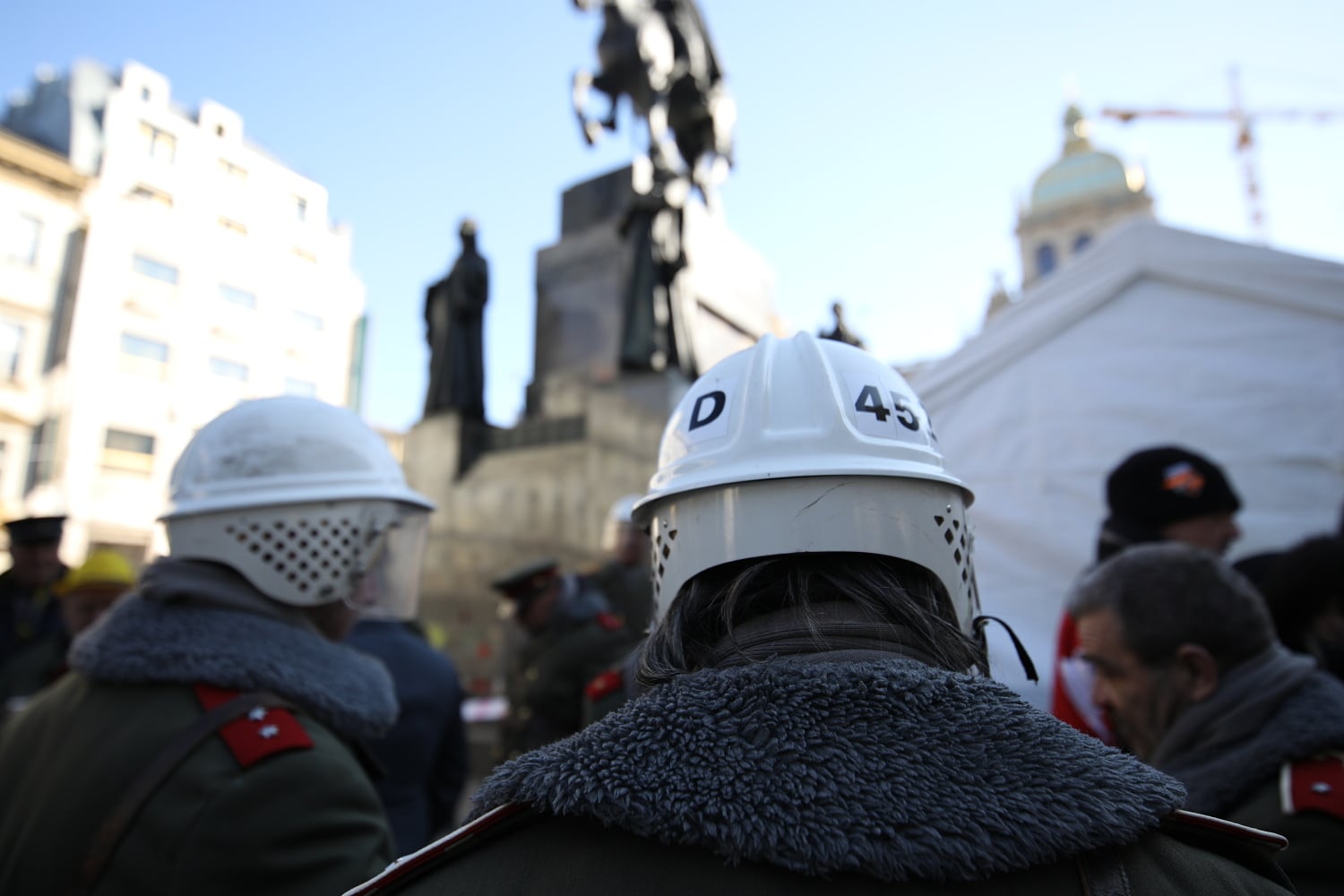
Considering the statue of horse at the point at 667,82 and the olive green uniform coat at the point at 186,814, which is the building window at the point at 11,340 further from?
the statue of horse at the point at 667,82

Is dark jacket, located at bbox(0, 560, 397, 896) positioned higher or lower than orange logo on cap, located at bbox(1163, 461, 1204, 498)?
lower

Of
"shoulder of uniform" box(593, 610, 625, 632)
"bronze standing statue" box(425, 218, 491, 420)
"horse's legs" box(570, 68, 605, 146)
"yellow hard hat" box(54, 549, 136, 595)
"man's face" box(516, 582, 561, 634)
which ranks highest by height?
"horse's legs" box(570, 68, 605, 146)

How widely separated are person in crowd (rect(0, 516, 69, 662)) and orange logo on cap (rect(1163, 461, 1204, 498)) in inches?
225

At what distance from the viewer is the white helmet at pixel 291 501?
211 centimetres

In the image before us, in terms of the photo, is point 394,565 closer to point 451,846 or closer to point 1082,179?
point 451,846

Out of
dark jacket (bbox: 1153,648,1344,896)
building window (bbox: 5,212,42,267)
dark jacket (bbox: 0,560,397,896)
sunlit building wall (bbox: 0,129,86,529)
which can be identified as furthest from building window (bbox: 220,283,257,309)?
dark jacket (bbox: 1153,648,1344,896)

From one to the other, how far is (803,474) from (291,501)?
141 centimetres

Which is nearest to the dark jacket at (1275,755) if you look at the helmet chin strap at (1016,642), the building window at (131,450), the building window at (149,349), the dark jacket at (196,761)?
the helmet chin strap at (1016,642)

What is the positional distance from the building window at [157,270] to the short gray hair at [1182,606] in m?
3.46

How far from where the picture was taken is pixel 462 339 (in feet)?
39.0

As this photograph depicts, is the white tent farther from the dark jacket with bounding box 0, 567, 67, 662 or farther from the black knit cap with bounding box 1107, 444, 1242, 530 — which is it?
the dark jacket with bounding box 0, 567, 67, 662

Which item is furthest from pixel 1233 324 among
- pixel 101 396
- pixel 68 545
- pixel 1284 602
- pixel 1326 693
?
pixel 68 545

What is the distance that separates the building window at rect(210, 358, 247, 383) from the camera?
338cm

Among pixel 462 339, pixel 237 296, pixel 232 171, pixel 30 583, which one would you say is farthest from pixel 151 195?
pixel 462 339
